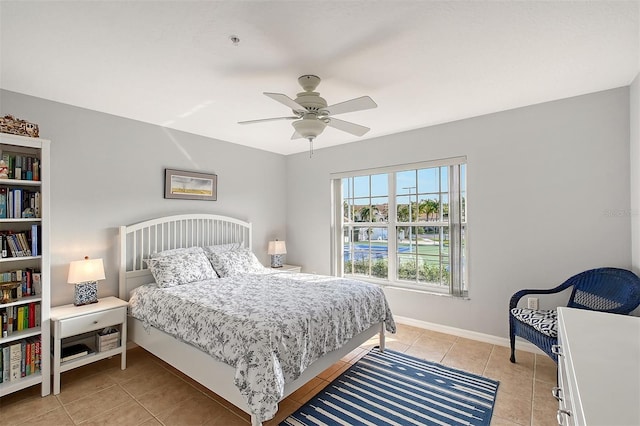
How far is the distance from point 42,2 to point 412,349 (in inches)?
156

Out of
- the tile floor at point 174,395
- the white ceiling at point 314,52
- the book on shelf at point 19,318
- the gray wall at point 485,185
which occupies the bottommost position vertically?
the tile floor at point 174,395

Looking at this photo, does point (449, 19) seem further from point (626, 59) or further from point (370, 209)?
point (370, 209)

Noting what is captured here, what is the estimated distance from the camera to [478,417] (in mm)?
2166

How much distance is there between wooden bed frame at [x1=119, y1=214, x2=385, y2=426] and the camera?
2133 mm

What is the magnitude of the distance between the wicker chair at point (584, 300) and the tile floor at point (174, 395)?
307mm

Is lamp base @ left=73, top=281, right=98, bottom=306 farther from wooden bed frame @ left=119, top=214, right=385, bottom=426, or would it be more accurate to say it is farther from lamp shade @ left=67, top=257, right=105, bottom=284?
wooden bed frame @ left=119, top=214, right=385, bottom=426

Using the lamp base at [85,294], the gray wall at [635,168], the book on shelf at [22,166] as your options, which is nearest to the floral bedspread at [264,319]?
the lamp base at [85,294]

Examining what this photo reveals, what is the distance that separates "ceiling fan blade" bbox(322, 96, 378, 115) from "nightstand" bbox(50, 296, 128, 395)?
267 cm

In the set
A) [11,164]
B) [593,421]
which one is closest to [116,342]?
[11,164]

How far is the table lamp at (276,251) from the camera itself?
472cm

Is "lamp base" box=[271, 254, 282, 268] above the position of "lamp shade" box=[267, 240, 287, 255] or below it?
below

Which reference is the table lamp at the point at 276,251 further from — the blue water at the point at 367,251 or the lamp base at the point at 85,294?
the lamp base at the point at 85,294

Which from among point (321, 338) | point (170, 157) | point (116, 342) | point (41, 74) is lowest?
point (116, 342)

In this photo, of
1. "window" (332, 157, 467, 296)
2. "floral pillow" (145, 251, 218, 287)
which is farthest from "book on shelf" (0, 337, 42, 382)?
"window" (332, 157, 467, 296)
